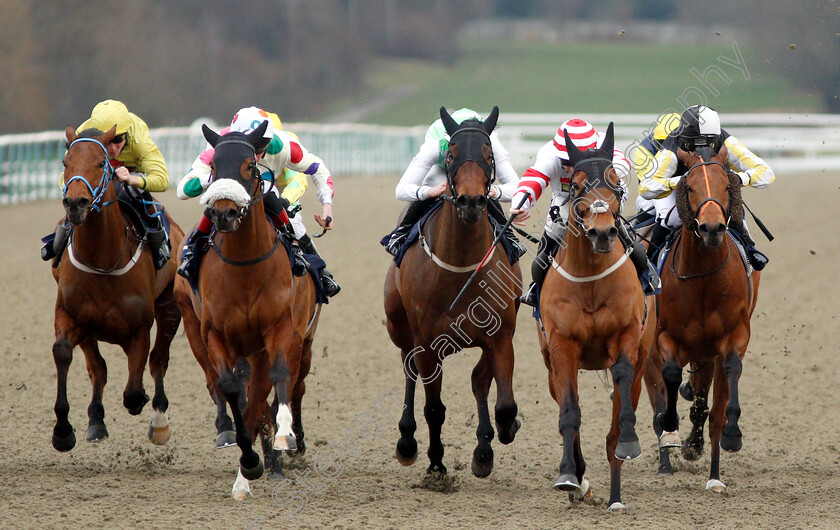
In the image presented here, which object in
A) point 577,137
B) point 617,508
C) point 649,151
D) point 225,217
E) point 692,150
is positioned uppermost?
point 649,151

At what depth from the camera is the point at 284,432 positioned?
18.8 feet

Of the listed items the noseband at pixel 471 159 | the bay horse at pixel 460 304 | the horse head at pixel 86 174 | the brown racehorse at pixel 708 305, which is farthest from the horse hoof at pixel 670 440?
the horse head at pixel 86 174

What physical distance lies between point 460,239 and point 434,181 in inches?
35.1

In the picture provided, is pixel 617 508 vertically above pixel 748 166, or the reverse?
pixel 748 166

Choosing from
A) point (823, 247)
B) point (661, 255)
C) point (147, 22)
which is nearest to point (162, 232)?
point (661, 255)

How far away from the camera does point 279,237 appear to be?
6195 mm

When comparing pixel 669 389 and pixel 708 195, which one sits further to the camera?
pixel 669 389

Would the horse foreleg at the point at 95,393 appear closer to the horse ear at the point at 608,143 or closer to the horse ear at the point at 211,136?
the horse ear at the point at 211,136

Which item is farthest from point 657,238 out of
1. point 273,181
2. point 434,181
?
point 273,181

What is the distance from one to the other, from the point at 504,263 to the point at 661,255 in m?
1.20

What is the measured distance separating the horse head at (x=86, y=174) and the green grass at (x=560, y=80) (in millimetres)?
29585

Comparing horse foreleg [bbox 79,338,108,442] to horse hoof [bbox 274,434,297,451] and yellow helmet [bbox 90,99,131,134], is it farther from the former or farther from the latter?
horse hoof [bbox 274,434,297,451]

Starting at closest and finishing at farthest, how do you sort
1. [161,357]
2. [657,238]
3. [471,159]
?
[471,159] < [657,238] < [161,357]

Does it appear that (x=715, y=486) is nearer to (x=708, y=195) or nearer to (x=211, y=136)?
(x=708, y=195)
